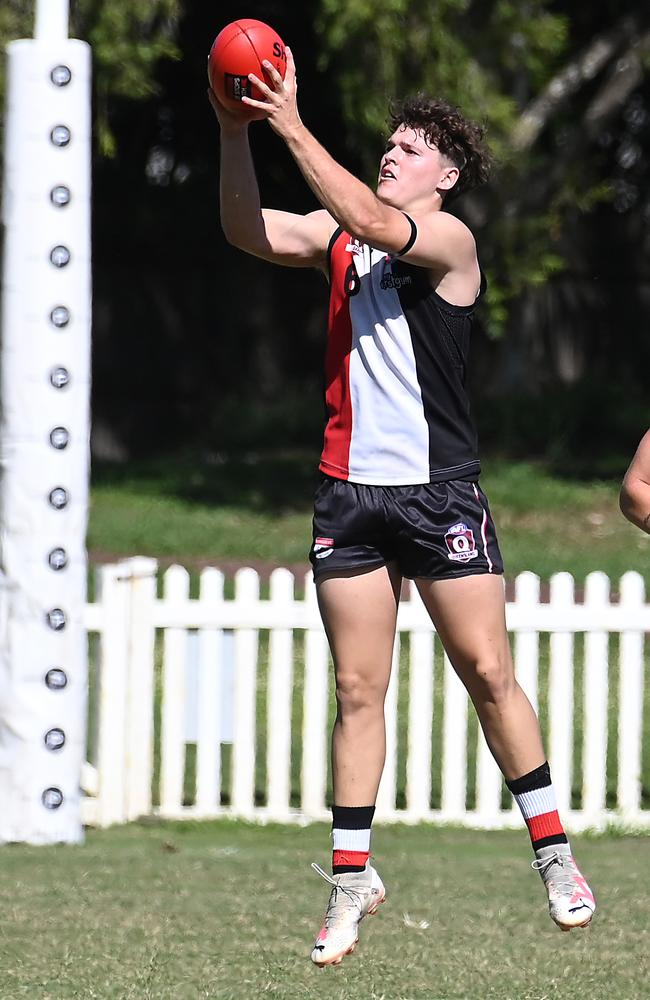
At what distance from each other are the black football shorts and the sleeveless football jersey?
0.05 metres

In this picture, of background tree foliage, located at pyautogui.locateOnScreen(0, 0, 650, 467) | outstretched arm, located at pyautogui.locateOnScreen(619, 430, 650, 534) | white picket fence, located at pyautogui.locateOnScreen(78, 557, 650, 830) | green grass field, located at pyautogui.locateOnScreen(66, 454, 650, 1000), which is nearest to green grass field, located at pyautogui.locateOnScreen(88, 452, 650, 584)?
background tree foliage, located at pyautogui.locateOnScreen(0, 0, 650, 467)

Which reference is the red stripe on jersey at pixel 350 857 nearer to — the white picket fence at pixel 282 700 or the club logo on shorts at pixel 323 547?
the club logo on shorts at pixel 323 547

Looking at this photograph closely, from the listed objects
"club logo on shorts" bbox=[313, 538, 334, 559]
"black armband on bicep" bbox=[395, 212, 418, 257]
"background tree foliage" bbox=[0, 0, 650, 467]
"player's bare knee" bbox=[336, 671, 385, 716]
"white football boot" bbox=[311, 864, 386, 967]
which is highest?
"background tree foliage" bbox=[0, 0, 650, 467]

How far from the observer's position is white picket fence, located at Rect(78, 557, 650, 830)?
7.99 meters

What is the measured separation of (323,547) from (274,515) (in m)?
12.8

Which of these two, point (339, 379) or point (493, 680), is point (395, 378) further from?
point (493, 680)

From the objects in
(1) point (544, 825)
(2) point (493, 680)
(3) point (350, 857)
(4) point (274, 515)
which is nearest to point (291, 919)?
(3) point (350, 857)

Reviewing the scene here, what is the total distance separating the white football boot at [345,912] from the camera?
4.29 meters

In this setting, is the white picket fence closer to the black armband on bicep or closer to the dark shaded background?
the black armband on bicep

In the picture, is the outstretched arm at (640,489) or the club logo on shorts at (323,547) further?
the club logo on shorts at (323,547)

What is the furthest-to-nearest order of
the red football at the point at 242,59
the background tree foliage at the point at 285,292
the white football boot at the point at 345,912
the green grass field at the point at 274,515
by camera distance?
the background tree foliage at the point at 285,292 → the green grass field at the point at 274,515 → the white football boot at the point at 345,912 → the red football at the point at 242,59

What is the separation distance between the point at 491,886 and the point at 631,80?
1283 cm

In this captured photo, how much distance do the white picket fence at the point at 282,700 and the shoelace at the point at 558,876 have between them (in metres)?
3.42

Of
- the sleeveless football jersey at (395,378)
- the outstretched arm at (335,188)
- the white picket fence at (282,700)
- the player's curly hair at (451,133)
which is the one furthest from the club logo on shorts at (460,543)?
the white picket fence at (282,700)
